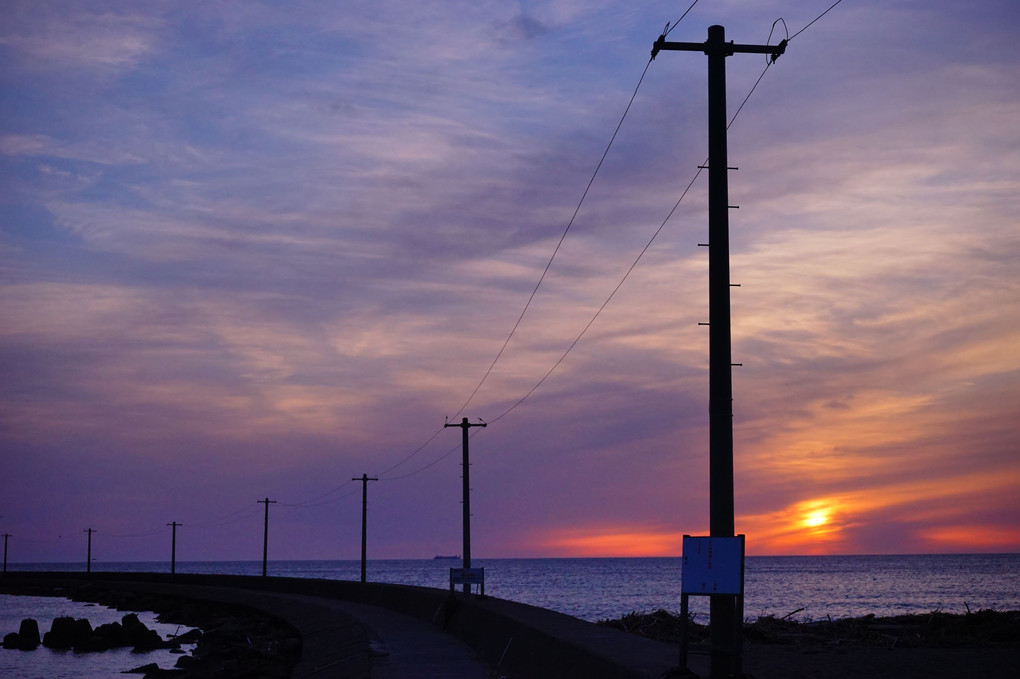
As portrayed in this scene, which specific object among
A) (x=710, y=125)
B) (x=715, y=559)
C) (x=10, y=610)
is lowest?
(x=10, y=610)

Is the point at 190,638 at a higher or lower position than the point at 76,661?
lower

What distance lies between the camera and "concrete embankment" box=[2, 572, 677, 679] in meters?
16.1

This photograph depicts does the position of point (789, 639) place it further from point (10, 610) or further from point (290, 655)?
point (10, 610)

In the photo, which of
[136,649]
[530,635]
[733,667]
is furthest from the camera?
[136,649]

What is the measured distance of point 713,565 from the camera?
1276 centimetres

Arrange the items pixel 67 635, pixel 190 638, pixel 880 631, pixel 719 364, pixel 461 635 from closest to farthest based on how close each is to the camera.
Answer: pixel 719 364 < pixel 880 631 < pixel 461 635 < pixel 67 635 < pixel 190 638

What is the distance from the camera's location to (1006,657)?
52.7 feet

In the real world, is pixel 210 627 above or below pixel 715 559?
below

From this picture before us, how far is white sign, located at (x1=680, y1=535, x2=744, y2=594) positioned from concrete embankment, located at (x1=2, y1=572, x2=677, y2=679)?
1466 mm

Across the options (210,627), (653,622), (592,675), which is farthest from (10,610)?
(592,675)

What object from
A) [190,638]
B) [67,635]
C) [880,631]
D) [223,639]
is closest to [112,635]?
[67,635]

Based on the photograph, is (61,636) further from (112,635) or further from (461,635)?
(461,635)

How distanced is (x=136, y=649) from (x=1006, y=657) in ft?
139

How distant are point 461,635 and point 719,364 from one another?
1740cm
